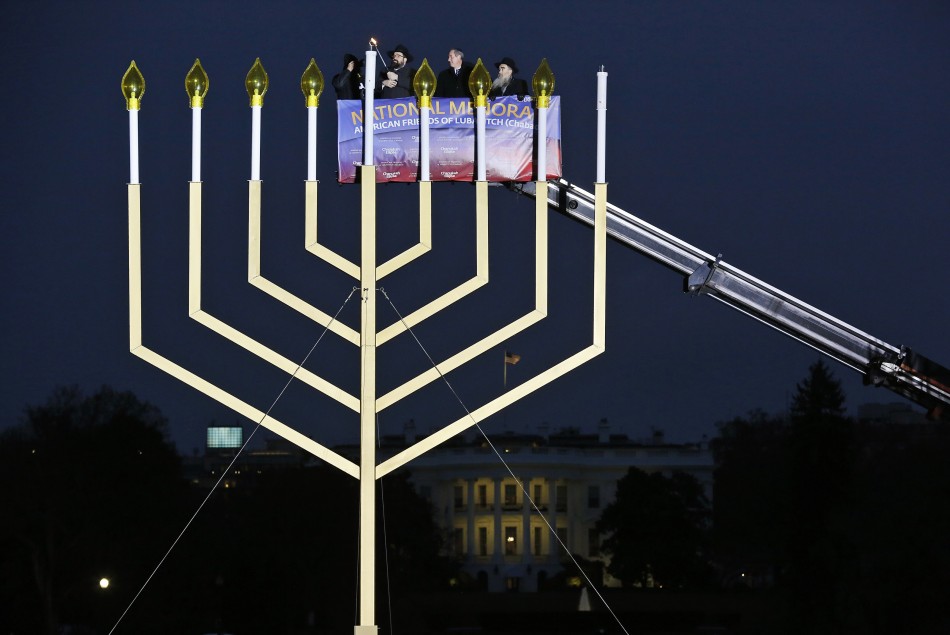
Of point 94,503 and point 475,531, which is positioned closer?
point 94,503

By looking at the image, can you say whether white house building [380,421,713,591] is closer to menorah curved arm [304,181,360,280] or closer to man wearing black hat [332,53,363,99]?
man wearing black hat [332,53,363,99]

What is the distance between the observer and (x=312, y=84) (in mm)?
10195

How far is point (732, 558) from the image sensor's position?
55688mm

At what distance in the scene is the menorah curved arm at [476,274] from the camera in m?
10.2

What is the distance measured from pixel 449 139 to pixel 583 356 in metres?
1.68

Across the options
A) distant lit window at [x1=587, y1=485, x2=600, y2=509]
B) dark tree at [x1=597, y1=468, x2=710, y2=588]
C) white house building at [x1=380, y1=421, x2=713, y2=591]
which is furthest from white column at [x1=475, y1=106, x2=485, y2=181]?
distant lit window at [x1=587, y1=485, x2=600, y2=509]

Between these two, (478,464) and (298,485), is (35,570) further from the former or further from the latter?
(478,464)

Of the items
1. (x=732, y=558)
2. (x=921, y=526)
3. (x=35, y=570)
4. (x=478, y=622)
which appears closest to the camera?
(x=921, y=526)

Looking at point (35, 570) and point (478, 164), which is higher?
point (478, 164)

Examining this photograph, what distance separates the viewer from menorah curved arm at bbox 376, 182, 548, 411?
10117 mm

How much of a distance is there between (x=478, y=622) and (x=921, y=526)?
16.4 meters

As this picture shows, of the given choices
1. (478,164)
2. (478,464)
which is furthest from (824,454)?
(478,164)

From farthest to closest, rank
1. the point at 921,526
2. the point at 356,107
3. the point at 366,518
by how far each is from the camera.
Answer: the point at 921,526
the point at 356,107
the point at 366,518

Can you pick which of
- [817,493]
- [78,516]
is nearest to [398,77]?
[78,516]
